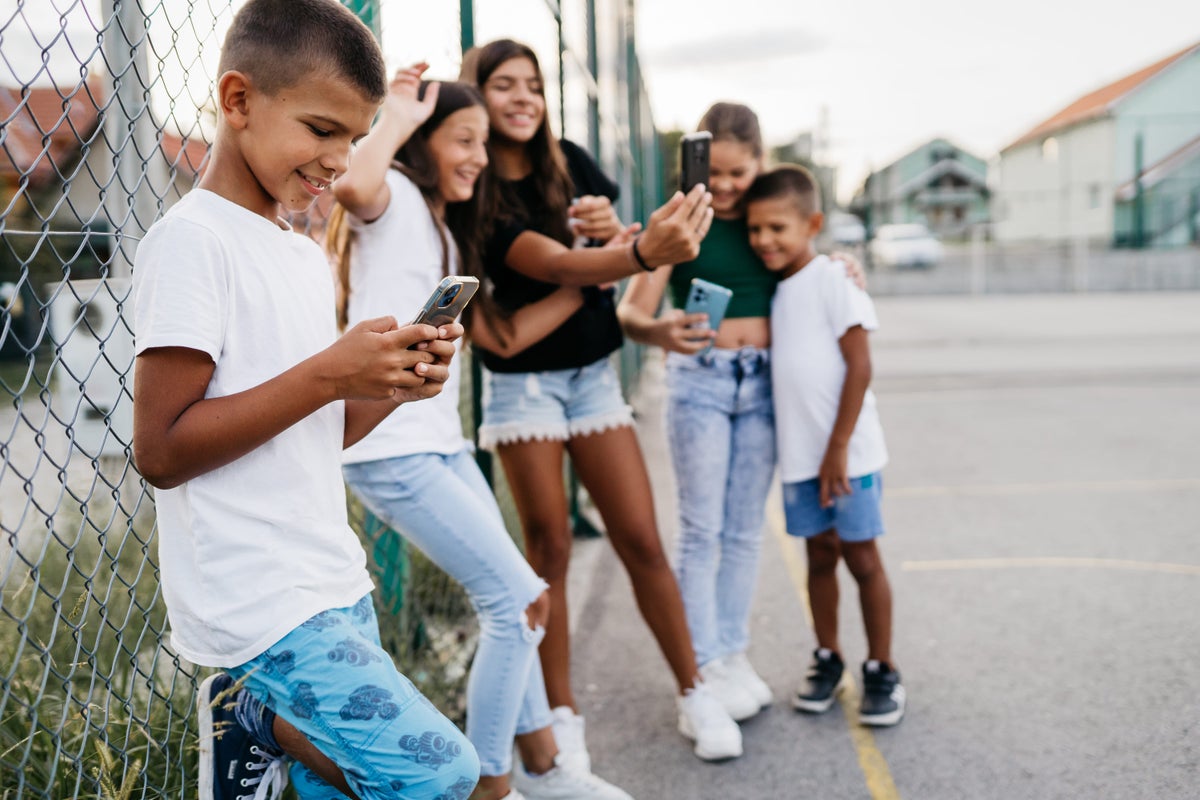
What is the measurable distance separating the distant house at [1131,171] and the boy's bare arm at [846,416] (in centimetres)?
3477

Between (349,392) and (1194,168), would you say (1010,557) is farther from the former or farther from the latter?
(1194,168)

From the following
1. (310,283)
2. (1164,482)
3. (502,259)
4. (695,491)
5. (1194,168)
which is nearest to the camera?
(310,283)

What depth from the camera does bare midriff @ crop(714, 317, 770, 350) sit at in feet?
11.2

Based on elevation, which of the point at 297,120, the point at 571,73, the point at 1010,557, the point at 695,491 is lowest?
the point at 1010,557

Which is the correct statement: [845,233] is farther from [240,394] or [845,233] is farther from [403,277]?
[240,394]

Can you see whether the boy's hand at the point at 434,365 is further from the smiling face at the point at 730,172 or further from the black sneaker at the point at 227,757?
the smiling face at the point at 730,172

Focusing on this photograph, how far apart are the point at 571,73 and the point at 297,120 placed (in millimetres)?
3792

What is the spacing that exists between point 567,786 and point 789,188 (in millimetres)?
1798

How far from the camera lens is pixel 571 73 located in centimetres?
525

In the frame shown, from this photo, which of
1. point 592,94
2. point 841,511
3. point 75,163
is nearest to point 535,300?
point 841,511

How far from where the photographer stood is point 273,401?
1588mm

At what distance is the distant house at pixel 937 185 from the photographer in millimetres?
57938

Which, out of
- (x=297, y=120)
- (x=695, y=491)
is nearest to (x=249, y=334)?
(x=297, y=120)

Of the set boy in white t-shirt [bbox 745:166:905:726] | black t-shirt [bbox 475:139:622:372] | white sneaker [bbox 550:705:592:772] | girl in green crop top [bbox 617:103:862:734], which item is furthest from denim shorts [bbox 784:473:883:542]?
white sneaker [bbox 550:705:592:772]
